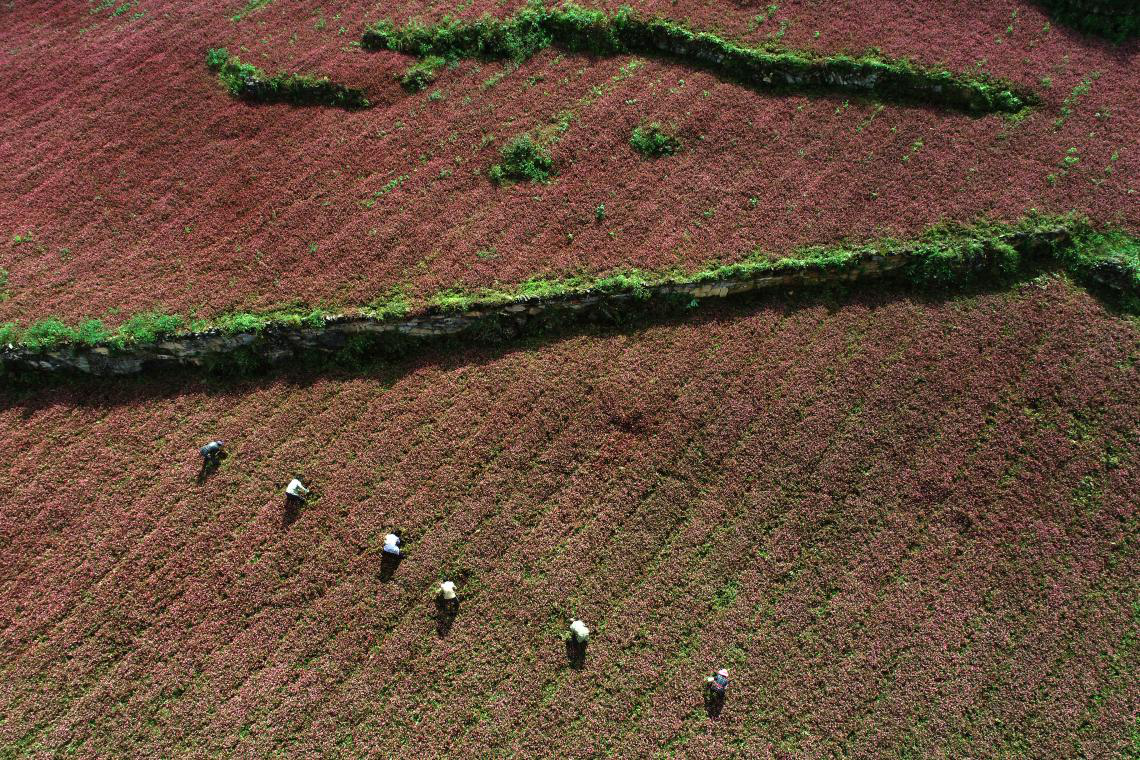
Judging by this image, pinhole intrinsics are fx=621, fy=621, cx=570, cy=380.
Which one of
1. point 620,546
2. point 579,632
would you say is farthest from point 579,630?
point 620,546

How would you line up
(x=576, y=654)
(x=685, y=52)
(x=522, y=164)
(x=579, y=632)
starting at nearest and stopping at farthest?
(x=579, y=632), (x=576, y=654), (x=522, y=164), (x=685, y=52)

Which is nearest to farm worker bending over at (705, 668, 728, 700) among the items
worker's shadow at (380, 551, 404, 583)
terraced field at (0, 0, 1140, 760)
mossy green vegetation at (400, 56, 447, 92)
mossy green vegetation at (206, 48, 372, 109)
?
terraced field at (0, 0, 1140, 760)

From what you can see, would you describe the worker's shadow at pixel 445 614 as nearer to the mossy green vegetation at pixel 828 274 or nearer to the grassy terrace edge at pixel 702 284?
the grassy terrace edge at pixel 702 284

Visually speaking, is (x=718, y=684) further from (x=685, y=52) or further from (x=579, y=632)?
(x=685, y=52)

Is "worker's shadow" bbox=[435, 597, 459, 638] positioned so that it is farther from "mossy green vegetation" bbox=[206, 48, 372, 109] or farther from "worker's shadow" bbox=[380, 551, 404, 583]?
"mossy green vegetation" bbox=[206, 48, 372, 109]

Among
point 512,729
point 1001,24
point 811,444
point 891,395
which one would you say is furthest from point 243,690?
point 1001,24

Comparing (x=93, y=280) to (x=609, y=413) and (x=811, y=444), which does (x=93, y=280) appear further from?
(x=811, y=444)

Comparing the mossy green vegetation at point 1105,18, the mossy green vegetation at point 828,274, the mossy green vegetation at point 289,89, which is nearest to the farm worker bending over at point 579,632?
the mossy green vegetation at point 828,274

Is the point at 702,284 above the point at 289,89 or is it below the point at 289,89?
below
